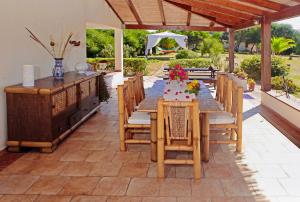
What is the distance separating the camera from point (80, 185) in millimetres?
3631

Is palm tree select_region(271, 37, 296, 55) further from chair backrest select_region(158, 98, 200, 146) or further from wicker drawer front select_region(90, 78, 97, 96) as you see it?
chair backrest select_region(158, 98, 200, 146)

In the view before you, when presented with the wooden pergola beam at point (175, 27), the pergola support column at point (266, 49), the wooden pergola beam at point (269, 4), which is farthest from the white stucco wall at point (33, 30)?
the wooden pergola beam at point (175, 27)

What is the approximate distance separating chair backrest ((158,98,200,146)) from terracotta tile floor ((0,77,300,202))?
444mm

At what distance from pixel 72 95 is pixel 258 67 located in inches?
372

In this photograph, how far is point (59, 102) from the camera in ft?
16.4

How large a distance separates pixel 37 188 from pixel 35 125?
1.31 m

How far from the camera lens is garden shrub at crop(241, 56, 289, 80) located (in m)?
12.9

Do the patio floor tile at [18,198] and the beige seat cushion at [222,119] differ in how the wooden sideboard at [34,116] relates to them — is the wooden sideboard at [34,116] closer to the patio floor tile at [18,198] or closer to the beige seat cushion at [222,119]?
the patio floor tile at [18,198]

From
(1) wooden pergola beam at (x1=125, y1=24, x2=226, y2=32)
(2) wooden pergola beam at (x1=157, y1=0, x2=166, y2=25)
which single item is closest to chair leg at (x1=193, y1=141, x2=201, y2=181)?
(2) wooden pergola beam at (x1=157, y1=0, x2=166, y2=25)

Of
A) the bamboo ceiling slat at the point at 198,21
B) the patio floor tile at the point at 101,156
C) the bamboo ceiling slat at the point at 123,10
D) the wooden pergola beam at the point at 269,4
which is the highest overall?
the bamboo ceiling slat at the point at 123,10

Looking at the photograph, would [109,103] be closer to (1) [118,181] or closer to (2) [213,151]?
(2) [213,151]

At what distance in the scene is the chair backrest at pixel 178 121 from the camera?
3.65m

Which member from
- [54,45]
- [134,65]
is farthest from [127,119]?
[134,65]

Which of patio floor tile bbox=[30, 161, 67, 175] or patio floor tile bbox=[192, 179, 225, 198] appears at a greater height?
patio floor tile bbox=[30, 161, 67, 175]
